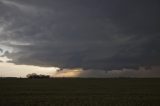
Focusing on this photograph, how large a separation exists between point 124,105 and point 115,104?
3.78 ft

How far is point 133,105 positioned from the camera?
108 feet

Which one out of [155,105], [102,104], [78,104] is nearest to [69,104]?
[78,104]

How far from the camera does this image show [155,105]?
33.8m

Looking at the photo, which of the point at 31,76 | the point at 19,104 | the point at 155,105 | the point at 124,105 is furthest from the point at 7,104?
the point at 31,76

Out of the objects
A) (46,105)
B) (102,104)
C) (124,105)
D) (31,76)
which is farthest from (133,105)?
(31,76)

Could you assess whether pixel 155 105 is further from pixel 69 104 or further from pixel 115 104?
pixel 69 104

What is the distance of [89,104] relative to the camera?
33062 millimetres

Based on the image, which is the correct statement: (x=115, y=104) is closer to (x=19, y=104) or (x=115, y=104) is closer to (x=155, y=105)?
(x=155, y=105)

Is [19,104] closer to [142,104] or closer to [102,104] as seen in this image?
[102,104]

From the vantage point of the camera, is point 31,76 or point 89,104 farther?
point 31,76

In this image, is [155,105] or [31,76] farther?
[31,76]

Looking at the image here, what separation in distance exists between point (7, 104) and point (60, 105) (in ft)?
17.7

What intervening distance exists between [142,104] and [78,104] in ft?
21.4

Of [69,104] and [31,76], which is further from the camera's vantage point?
[31,76]
